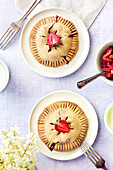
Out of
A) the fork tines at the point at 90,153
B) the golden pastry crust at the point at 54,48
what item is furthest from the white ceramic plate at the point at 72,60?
the fork tines at the point at 90,153

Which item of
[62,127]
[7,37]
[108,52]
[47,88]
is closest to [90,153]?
[62,127]

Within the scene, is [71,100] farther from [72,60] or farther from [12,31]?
[12,31]

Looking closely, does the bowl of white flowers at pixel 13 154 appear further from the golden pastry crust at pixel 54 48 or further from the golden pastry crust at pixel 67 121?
the golden pastry crust at pixel 54 48

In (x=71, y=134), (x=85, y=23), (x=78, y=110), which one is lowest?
(x=71, y=134)

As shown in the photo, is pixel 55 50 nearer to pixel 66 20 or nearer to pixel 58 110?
pixel 66 20

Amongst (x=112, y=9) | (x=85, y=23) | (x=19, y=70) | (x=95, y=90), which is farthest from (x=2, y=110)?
(x=112, y=9)
